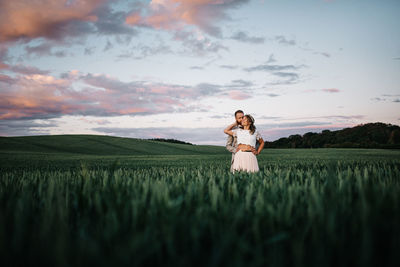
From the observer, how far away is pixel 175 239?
1.29m

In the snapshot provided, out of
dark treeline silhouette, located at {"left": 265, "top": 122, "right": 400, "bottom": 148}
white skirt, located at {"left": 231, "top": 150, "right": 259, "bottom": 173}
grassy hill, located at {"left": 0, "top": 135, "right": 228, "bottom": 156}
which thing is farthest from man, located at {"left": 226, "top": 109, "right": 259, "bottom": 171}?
dark treeline silhouette, located at {"left": 265, "top": 122, "right": 400, "bottom": 148}

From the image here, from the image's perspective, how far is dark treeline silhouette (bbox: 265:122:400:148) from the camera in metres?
51.6

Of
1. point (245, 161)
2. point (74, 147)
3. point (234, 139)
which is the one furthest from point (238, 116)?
point (74, 147)

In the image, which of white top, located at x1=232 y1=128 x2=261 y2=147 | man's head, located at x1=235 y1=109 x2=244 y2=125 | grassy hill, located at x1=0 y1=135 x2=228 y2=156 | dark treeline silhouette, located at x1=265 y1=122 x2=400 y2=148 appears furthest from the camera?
dark treeline silhouette, located at x1=265 y1=122 x2=400 y2=148

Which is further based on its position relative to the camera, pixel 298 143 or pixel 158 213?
pixel 298 143

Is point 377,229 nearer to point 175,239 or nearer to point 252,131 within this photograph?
point 175,239

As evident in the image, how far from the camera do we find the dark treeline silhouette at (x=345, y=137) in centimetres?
5155

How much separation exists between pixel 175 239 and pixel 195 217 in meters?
0.34

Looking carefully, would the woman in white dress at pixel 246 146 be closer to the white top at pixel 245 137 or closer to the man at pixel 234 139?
the white top at pixel 245 137

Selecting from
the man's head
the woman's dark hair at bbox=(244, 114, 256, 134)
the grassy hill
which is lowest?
the grassy hill

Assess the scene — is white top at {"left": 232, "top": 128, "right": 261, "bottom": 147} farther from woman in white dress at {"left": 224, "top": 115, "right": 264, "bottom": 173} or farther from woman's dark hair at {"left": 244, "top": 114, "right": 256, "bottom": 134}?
woman's dark hair at {"left": 244, "top": 114, "right": 256, "bottom": 134}

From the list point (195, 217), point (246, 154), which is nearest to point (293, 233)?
point (195, 217)

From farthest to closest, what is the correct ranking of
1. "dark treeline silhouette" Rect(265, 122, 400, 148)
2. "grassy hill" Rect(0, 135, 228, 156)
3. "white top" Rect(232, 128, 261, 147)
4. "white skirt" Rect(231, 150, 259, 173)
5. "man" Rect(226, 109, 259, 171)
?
1. "dark treeline silhouette" Rect(265, 122, 400, 148)
2. "grassy hill" Rect(0, 135, 228, 156)
3. "man" Rect(226, 109, 259, 171)
4. "white top" Rect(232, 128, 261, 147)
5. "white skirt" Rect(231, 150, 259, 173)

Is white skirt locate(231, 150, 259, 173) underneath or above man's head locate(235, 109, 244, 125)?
underneath
